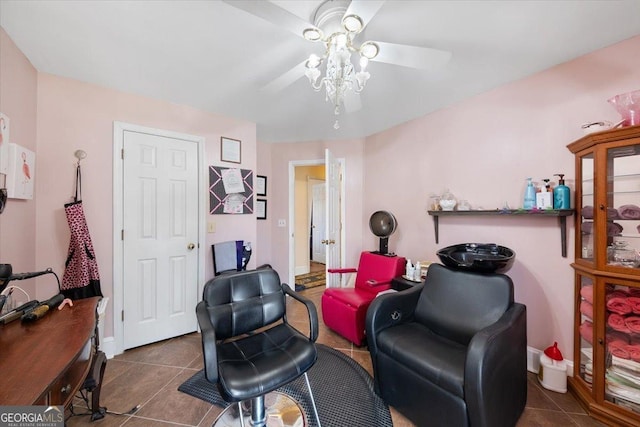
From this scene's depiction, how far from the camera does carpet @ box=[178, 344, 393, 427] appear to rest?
4.90 ft

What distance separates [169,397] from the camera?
1686mm

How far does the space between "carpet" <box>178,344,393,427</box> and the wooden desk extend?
0.82 meters

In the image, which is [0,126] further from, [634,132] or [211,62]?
[634,132]

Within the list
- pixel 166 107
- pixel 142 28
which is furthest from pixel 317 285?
pixel 142 28

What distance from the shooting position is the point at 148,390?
1750 mm

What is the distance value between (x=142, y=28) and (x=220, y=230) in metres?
1.82

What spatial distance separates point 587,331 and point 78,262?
366 cm

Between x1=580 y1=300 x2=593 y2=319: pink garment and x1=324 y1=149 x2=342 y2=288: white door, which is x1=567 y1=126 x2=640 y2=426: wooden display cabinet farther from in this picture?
x1=324 y1=149 x2=342 y2=288: white door

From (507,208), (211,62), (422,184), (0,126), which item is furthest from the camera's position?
(422,184)

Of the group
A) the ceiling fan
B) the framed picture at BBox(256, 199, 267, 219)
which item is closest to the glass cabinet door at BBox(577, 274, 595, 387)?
the ceiling fan

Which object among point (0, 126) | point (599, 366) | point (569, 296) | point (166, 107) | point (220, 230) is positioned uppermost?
point (166, 107)

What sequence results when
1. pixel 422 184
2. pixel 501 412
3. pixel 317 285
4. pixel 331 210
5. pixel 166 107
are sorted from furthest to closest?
1. pixel 317 285
2. pixel 331 210
3. pixel 422 184
4. pixel 166 107
5. pixel 501 412

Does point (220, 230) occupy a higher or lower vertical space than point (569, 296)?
higher

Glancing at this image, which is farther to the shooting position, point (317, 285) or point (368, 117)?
point (317, 285)
